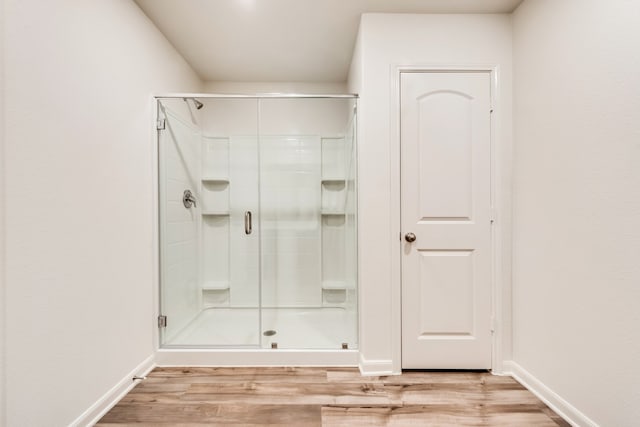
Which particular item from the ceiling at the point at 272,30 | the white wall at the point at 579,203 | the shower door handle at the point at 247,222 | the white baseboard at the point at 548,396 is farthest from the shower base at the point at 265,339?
the ceiling at the point at 272,30

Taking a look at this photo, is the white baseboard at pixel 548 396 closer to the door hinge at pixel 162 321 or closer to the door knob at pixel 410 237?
the door knob at pixel 410 237

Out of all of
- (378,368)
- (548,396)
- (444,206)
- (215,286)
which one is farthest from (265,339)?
(548,396)

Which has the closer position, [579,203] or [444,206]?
[579,203]

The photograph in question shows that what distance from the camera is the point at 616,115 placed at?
4.73ft

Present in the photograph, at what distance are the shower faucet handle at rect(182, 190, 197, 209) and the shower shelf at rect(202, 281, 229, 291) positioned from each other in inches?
27.4

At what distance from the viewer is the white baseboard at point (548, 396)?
1.60 m

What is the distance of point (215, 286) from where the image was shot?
277cm

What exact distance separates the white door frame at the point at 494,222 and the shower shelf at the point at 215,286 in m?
1.47

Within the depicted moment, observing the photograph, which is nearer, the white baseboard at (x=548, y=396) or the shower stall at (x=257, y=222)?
the white baseboard at (x=548, y=396)

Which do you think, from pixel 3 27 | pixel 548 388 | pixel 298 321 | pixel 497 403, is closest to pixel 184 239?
pixel 298 321

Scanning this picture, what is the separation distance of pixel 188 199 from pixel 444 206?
203cm

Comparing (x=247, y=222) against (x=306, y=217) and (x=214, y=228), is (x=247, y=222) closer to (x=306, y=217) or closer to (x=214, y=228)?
(x=214, y=228)

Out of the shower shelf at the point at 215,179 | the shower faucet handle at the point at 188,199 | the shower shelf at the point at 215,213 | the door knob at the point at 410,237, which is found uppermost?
the shower shelf at the point at 215,179

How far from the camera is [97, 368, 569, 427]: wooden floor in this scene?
5.49 feet
